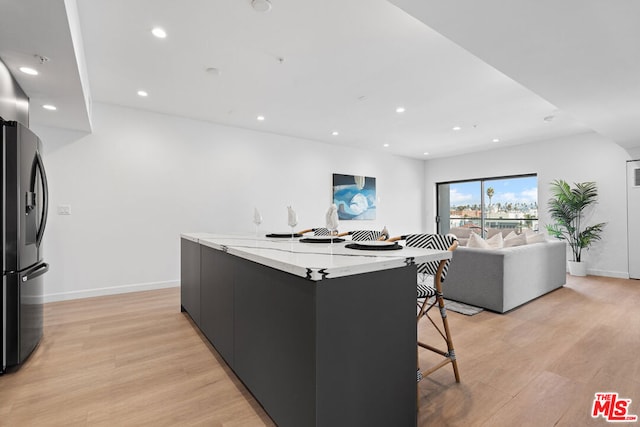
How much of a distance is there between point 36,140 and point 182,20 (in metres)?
1.50

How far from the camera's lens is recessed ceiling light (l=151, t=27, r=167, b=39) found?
2433mm

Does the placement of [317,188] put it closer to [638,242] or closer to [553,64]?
[553,64]

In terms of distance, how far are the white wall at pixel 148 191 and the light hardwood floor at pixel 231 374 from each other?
983 mm

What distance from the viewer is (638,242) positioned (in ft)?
16.7

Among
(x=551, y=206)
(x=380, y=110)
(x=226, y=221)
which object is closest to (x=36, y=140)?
(x=226, y=221)

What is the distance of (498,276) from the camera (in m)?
3.27

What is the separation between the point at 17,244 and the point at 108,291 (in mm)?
2257

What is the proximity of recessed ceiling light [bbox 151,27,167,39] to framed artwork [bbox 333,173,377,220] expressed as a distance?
4.23 metres

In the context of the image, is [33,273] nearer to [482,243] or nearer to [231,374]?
[231,374]

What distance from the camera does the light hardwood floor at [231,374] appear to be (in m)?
1.65

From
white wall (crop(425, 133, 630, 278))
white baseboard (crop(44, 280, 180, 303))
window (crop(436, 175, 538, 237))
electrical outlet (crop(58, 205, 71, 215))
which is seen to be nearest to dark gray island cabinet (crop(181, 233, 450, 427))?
white baseboard (crop(44, 280, 180, 303))

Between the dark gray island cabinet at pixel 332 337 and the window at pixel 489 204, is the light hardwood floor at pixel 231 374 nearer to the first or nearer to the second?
the dark gray island cabinet at pixel 332 337

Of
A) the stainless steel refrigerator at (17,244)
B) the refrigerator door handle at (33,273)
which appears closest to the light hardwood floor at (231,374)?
the stainless steel refrigerator at (17,244)

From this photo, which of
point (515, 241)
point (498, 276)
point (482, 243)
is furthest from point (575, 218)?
point (498, 276)
